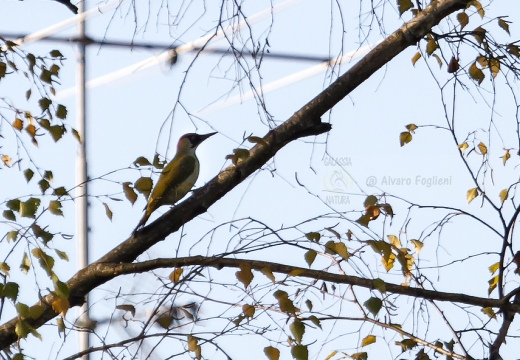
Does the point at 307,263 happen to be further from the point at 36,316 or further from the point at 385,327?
the point at 36,316

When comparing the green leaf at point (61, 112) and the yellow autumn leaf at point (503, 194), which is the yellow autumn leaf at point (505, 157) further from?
the green leaf at point (61, 112)

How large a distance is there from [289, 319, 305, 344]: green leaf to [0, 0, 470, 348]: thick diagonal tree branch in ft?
2.16

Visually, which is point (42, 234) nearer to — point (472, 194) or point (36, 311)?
point (36, 311)

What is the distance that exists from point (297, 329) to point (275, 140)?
2.47 ft

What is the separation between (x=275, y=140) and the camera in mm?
3135

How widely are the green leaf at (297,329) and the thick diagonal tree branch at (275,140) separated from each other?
2.16 feet

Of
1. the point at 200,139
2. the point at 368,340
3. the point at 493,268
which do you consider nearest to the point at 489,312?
the point at 493,268

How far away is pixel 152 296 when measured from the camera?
2984 mm

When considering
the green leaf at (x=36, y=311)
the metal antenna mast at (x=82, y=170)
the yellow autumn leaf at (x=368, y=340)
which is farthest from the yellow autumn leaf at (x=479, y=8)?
the metal antenna mast at (x=82, y=170)

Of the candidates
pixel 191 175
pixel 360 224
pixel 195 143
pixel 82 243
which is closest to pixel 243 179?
pixel 360 224

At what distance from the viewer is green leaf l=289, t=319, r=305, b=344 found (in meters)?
2.57

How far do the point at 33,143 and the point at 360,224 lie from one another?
4.18ft

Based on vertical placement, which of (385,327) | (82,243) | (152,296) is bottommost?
(385,327)

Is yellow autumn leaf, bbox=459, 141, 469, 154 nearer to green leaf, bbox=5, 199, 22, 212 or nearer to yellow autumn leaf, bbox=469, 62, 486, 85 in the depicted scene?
yellow autumn leaf, bbox=469, 62, 486, 85
